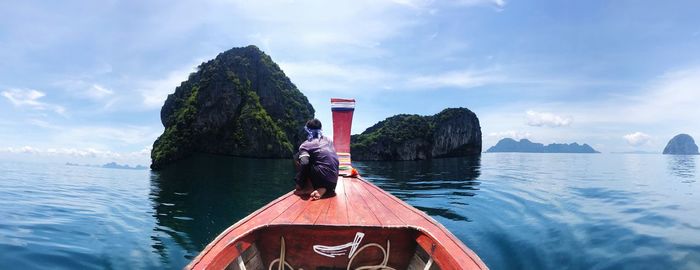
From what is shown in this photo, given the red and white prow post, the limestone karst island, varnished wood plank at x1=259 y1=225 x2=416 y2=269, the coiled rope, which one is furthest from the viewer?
the limestone karst island

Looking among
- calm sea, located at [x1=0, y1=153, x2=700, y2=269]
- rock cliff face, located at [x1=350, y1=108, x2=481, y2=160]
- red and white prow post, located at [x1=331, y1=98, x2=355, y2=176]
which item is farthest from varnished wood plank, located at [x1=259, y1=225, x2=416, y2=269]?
rock cliff face, located at [x1=350, y1=108, x2=481, y2=160]

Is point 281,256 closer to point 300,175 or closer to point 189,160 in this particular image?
point 300,175

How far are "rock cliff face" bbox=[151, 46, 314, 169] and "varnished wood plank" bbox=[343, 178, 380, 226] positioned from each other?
75432 millimetres

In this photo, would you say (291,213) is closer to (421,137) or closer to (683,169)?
(683,169)

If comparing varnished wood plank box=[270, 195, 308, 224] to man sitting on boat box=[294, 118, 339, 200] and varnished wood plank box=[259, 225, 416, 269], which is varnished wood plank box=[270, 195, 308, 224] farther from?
man sitting on boat box=[294, 118, 339, 200]

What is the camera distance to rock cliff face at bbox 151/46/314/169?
83000mm

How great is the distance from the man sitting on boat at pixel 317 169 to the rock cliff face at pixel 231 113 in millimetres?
74838

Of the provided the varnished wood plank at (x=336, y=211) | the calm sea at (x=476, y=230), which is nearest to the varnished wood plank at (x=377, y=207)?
the varnished wood plank at (x=336, y=211)

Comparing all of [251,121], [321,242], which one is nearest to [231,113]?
[251,121]

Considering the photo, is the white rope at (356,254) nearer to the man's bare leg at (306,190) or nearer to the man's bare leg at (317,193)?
the man's bare leg at (317,193)

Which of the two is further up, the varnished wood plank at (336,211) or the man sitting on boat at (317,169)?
the man sitting on boat at (317,169)

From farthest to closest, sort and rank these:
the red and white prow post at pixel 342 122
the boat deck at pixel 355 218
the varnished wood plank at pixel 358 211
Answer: the red and white prow post at pixel 342 122
the varnished wood plank at pixel 358 211
the boat deck at pixel 355 218

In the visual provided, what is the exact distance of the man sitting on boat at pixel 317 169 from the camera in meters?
5.61

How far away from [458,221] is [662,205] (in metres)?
7.01
